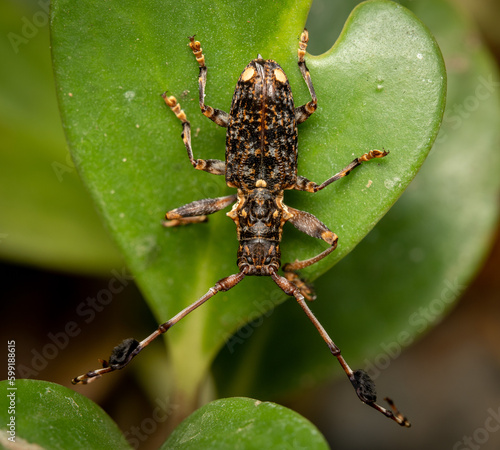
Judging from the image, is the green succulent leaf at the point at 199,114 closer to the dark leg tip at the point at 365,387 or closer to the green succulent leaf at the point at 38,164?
the dark leg tip at the point at 365,387

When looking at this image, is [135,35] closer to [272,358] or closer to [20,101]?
[20,101]

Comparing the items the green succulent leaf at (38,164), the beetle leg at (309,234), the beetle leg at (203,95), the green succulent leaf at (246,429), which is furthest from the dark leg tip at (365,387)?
the green succulent leaf at (38,164)

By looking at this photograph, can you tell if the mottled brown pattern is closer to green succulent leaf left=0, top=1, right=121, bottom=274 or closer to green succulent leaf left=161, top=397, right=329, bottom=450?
green succulent leaf left=0, top=1, right=121, bottom=274

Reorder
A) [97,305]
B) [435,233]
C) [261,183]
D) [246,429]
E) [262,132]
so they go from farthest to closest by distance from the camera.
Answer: [97,305]
[435,233]
[261,183]
[262,132]
[246,429]

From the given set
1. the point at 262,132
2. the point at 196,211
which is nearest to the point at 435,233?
the point at 262,132

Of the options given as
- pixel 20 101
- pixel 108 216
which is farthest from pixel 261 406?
pixel 20 101

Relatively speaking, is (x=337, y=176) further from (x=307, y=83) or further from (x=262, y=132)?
(x=262, y=132)

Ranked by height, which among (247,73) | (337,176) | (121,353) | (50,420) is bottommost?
(50,420)
